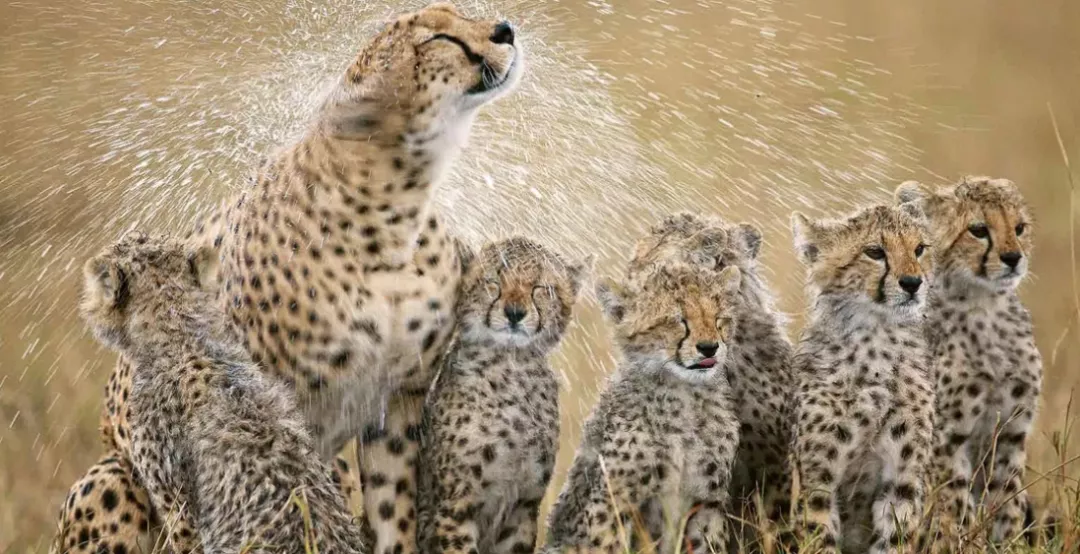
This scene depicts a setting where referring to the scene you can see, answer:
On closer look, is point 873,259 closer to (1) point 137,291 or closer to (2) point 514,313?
(2) point 514,313

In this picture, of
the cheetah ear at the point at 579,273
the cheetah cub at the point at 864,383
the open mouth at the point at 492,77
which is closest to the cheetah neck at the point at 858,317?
the cheetah cub at the point at 864,383

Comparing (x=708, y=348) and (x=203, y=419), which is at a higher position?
(x=708, y=348)

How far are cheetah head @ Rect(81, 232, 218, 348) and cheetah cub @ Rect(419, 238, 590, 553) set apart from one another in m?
0.65

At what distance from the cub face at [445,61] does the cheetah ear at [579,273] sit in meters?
0.51

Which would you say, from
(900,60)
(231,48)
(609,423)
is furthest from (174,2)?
(900,60)

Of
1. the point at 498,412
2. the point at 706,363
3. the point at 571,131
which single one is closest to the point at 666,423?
the point at 706,363

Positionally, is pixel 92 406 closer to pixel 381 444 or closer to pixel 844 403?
pixel 381 444

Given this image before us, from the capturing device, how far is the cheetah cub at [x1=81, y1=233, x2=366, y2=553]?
4184mm

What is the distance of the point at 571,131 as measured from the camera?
5.89 meters

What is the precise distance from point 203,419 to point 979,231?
195 centimetres

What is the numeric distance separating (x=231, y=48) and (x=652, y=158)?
275cm

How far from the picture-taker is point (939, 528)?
4.44 meters

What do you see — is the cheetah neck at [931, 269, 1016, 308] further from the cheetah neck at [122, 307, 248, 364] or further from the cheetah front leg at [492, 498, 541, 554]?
the cheetah neck at [122, 307, 248, 364]

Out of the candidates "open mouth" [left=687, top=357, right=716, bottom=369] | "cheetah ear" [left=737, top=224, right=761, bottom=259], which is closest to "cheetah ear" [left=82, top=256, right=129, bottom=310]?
"open mouth" [left=687, top=357, right=716, bottom=369]
